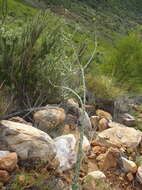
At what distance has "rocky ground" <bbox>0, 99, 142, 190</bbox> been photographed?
9.93ft

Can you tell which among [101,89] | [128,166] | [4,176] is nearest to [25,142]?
[4,176]

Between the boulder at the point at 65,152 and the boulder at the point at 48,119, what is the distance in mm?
281

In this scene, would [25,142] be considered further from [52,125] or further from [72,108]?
[72,108]

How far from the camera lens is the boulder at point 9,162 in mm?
2928

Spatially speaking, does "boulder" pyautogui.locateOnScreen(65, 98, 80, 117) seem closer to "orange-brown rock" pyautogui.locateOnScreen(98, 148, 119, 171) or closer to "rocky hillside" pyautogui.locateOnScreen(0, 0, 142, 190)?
"rocky hillside" pyautogui.locateOnScreen(0, 0, 142, 190)

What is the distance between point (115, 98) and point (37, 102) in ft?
10.0

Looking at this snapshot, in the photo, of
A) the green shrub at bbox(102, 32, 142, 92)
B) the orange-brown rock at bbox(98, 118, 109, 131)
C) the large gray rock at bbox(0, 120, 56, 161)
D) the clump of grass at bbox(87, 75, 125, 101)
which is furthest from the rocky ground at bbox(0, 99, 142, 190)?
the green shrub at bbox(102, 32, 142, 92)

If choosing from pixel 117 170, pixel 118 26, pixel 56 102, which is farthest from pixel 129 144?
pixel 118 26

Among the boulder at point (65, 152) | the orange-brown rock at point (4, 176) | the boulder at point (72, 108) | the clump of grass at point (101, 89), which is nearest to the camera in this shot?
the orange-brown rock at point (4, 176)

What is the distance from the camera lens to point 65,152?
12.1 feet

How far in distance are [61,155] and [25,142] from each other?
58cm

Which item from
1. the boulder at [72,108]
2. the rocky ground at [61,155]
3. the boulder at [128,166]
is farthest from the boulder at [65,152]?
the boulder at [72,108]

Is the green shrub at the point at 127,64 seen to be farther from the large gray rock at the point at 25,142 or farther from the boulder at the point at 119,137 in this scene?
the large gray rock at the point at 25,142

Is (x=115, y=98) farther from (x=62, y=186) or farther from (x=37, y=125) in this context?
(x=62, y=186)
